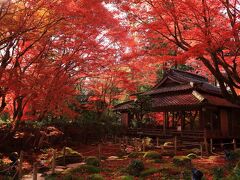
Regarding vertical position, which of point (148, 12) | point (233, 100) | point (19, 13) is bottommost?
point (233, 100)

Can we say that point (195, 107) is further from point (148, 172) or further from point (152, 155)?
point (148, 172)

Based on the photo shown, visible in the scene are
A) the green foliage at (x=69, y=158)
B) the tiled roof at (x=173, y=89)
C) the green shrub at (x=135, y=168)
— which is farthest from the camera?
the tiled roof at (x=173, y=89)

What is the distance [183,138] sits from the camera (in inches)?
864

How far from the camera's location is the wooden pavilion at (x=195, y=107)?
22062mm

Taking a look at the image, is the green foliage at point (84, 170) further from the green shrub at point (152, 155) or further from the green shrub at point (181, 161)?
the green shrub at point (181, 161)

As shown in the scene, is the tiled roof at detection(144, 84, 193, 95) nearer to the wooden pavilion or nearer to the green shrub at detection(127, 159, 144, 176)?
the wooden pavilion

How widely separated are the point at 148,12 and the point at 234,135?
15377 millimetres

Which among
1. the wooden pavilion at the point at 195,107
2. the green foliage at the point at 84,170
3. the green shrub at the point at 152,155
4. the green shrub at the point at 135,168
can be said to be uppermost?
the wooden pavilion at the point at 195,107

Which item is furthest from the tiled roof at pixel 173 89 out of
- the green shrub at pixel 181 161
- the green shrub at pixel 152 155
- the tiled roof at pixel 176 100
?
the green shrub at pixel 181 161

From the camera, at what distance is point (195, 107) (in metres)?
22.8

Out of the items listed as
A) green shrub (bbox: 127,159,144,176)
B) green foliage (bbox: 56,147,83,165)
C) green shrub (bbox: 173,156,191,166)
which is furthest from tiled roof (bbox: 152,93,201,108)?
green shrub (bbox: 127,159,144,176)

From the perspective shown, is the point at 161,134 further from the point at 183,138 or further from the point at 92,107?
the point at 92,107

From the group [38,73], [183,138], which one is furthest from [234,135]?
[38,73]

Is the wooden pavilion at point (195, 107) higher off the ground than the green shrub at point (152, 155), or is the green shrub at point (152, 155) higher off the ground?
the wooden pavilion at point (195, 107)
